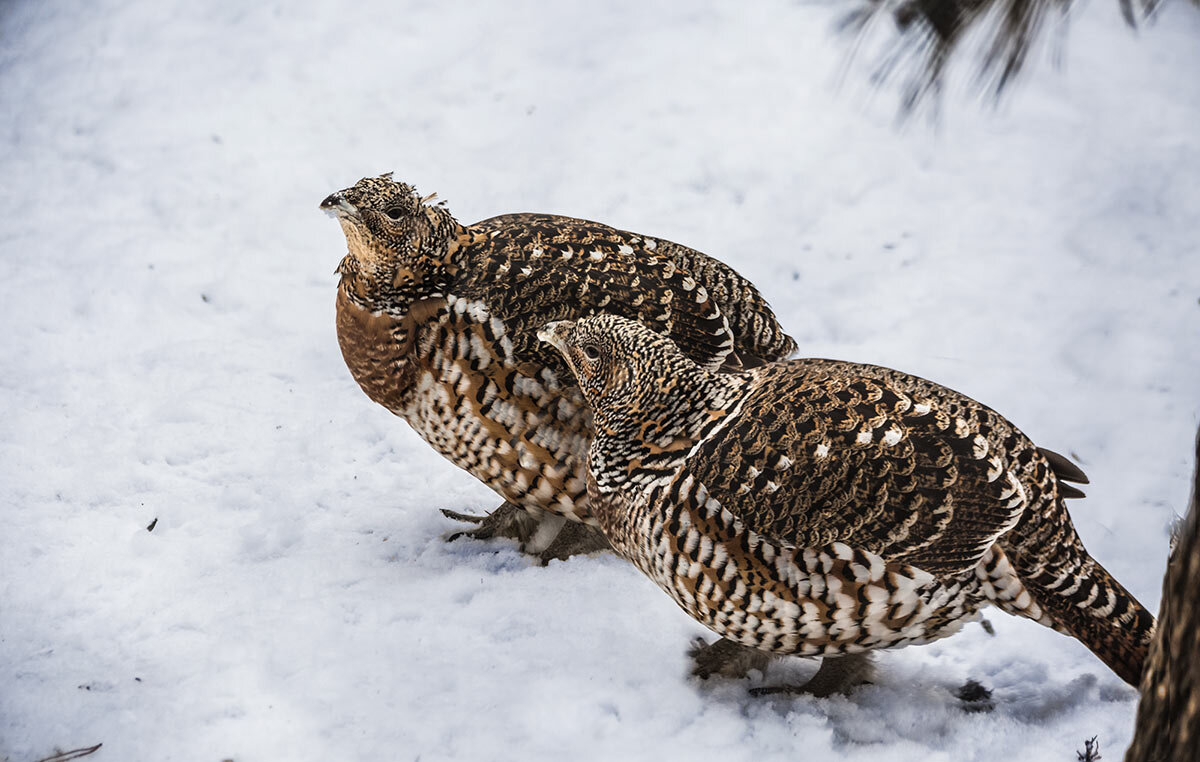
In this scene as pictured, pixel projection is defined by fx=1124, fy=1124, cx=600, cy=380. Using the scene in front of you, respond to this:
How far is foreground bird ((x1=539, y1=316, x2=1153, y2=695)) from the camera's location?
122 inches

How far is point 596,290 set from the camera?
12.8 feet

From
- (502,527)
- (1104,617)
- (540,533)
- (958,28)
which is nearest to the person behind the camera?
(958,28)

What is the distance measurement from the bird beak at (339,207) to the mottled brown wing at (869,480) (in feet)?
5.17

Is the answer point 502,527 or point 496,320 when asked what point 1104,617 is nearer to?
point 496,320

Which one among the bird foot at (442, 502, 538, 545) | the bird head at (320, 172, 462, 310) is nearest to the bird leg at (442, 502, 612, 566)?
the bird foot at (442, 502, 538, 545)

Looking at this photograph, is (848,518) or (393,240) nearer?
(848,518)

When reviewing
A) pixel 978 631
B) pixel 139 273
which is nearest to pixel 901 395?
pixel 978 631

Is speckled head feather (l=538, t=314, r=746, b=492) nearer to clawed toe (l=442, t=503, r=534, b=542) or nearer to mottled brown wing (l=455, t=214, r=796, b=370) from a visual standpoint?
mottled brown wing (l=455, t=214, r=796, b=370)

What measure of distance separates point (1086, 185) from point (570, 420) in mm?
3546

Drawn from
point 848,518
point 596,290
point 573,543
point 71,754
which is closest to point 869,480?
point 848,518

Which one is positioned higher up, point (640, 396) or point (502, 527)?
point (640, 396)

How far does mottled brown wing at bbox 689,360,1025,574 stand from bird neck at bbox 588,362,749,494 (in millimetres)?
152

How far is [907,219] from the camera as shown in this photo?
5.99 m

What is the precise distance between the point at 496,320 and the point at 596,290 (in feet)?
1.19
